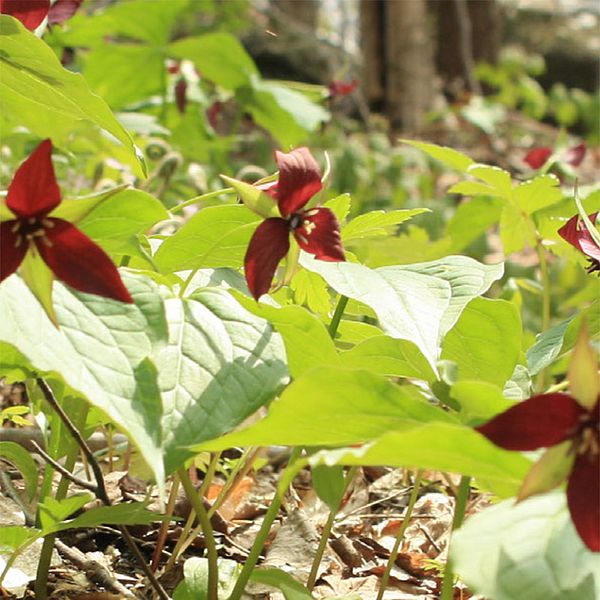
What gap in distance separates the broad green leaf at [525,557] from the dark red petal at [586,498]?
19mm

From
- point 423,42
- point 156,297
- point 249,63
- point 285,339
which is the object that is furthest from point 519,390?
point 423,42

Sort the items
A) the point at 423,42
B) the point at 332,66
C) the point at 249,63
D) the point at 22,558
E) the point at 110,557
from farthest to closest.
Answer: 1. the point at 332,66
2. the point at 423,42
3. the point at 249,63
4. the point at 110,557
5. the point at 22,558

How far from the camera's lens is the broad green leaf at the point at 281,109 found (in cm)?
304

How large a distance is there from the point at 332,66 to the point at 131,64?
4764 mm

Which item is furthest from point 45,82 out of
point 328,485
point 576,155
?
point 576,155

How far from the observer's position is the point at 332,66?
25.0 feet

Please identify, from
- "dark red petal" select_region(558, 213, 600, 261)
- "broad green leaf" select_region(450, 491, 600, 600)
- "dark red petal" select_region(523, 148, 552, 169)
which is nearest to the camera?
"broad green leaf" select_region(450, 491, 600, 600)

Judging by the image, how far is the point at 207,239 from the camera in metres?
0.90

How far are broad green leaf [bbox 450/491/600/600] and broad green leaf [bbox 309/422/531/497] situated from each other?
0.11 feet

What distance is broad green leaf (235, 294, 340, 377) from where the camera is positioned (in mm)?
775

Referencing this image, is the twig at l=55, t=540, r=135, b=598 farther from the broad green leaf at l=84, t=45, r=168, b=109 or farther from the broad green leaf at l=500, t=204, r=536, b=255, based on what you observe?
the broad green leaf at l=84, t=45, r=168, b=109

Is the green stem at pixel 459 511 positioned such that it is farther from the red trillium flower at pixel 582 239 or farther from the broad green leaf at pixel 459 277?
the red trillium flower at pixel 582 239

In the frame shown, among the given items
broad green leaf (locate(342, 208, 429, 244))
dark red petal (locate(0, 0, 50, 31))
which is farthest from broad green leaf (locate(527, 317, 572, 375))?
dark red petal (locate(0, 0, 50, 31))

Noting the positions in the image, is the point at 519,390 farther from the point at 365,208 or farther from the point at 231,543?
→ the point at 365,208
